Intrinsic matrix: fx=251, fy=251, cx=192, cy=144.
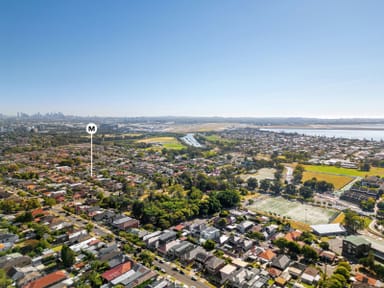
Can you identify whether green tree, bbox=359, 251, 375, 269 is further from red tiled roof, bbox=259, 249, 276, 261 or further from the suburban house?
red tiled roof, bbox=259, 249, 276, 261

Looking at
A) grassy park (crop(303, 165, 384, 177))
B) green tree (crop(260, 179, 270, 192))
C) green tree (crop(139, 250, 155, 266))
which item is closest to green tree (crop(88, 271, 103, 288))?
green tree (crop(139, 250, 155, 266))

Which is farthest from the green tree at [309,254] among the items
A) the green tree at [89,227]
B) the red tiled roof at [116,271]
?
the green tree at [89,227]

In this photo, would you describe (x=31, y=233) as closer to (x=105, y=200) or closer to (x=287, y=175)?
(x=105, y=200)

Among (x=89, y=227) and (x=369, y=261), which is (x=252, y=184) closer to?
(x=369, y=261)

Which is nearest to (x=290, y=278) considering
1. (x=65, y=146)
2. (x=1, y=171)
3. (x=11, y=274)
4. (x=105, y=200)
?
(x=11, y=274)

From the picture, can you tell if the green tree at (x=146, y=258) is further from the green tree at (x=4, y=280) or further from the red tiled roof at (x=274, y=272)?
the red tiled roof at (x=274, y=272)
